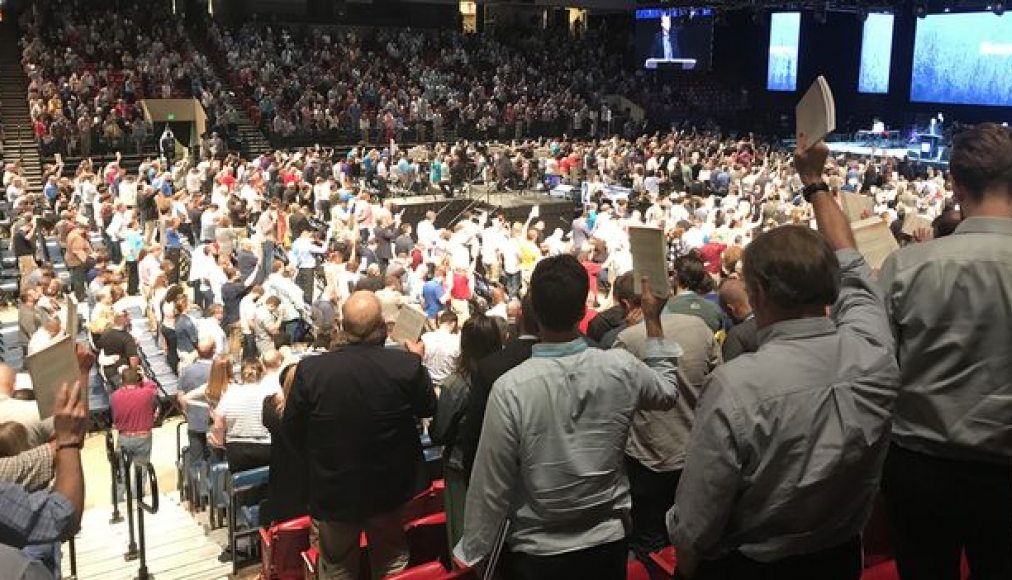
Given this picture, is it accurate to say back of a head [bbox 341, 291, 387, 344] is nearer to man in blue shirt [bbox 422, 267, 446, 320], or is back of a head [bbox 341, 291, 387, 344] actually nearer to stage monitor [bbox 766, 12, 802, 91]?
man in blue shirt [bbox 422, 267, 446, 320]

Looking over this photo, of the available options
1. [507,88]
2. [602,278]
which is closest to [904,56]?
[507,88]

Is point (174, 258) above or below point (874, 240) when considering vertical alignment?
Result: below

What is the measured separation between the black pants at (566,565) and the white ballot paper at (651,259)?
87 cm

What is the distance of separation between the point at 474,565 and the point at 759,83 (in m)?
35.2

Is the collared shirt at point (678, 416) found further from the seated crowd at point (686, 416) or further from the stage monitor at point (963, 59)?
the stage monitor at point (963, 59)

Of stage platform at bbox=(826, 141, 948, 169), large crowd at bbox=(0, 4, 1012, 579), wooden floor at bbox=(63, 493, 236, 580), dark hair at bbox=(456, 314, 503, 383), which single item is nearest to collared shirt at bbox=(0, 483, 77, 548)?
large crowd at bbox=(0, 4, 1012, 579)

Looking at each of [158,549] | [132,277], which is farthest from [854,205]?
[132,277]

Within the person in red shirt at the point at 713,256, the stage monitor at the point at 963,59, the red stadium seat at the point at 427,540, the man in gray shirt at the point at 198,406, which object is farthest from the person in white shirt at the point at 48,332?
the stage monitor at the point at 963,59

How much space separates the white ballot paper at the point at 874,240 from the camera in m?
3.33

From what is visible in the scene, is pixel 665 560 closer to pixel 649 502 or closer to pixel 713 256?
pixel 649 502

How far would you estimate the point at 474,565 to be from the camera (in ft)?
8.63

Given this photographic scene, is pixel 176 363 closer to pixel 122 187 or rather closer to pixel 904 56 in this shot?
pixel 122 187

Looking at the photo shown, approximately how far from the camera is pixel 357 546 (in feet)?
13.0

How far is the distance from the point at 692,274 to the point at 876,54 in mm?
30002
